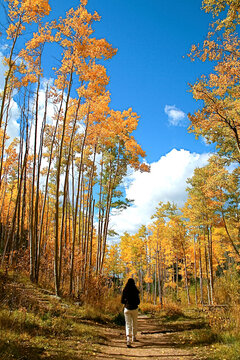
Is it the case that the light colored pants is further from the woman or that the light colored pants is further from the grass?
the grass

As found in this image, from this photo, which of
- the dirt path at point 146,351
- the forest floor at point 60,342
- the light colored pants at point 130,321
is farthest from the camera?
the light colored pants at point 130,321

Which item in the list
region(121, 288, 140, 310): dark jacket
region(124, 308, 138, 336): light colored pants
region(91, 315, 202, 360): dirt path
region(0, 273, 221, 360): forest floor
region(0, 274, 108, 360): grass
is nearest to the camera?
region(0, 274, 108, 360): grass

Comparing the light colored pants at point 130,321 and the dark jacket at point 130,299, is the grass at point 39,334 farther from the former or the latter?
the dark jacket at point 130,299

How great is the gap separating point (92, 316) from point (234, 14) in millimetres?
10314

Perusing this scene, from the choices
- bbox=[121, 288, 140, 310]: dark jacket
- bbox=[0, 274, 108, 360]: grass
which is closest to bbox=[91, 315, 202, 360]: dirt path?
bbox=[0, 274, 108, 360]: grass

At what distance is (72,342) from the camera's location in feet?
17.1

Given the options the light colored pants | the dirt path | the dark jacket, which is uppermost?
the dark jacket

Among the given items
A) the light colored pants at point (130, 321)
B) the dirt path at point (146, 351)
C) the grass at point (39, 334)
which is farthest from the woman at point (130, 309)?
the grass at point (39, 334)

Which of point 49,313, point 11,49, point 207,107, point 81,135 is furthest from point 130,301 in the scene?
point 81,135

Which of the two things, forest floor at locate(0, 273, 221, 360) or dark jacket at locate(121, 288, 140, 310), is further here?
dark jacket at locate(121, 288, 140, 310)

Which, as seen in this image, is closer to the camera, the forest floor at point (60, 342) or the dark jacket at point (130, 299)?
the forest floor at point (60, 342)

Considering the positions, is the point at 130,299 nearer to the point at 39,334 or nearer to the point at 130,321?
the point at 130,321

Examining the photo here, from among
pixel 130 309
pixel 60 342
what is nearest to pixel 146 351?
pixel 130 309

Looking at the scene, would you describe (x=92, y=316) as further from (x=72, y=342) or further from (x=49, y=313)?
(x=72, y=342)
